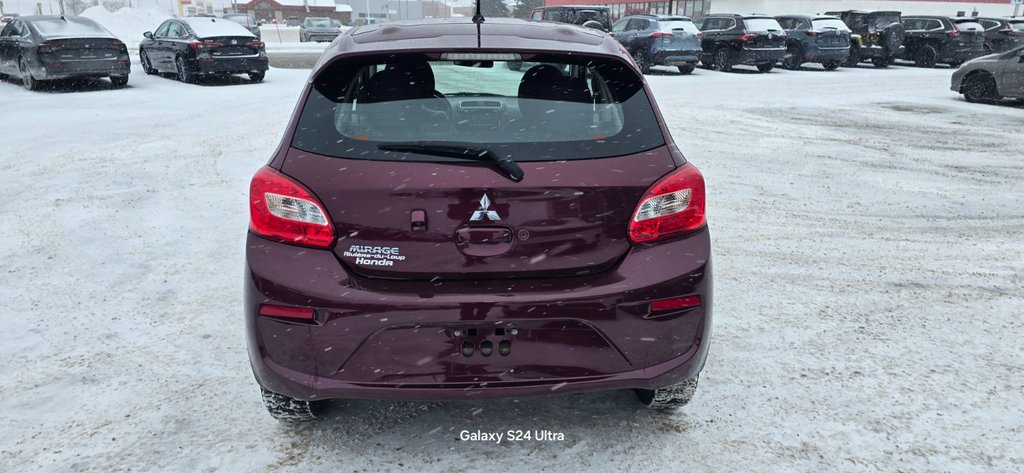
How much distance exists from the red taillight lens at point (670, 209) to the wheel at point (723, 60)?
69.1ft

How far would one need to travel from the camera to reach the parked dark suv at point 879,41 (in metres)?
25.2

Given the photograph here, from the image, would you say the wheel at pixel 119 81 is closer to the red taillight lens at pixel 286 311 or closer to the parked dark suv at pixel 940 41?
the red taillight lens at pixel 286 311

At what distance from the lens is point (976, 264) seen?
538 centimetres

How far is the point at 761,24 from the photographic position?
73.4ft

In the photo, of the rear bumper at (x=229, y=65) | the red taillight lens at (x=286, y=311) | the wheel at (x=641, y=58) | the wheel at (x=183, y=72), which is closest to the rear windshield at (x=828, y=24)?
the wheel at (x=641, y=58)

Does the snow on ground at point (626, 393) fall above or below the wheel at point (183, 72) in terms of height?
below

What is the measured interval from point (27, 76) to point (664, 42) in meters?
15.0

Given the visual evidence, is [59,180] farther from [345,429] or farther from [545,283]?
[545,283]

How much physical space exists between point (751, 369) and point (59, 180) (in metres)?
6.98

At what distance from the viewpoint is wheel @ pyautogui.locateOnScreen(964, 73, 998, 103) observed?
50.5 ft

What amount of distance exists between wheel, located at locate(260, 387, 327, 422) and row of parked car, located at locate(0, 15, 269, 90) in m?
14.5

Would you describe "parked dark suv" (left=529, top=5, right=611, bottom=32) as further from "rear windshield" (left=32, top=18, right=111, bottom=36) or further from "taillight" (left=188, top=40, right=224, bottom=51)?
"rear windshield" (left=32, top=18, right=111, bottom=36)

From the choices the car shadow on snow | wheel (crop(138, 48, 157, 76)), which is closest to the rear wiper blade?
the car shadow on snow

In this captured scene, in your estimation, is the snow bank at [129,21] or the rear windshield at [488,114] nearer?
the rear windshield at [488,114]
